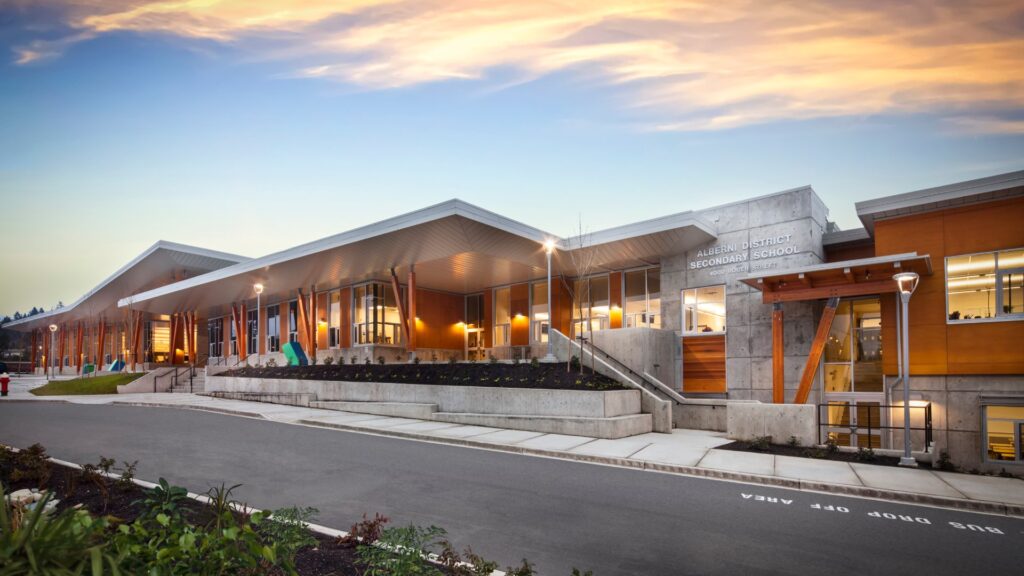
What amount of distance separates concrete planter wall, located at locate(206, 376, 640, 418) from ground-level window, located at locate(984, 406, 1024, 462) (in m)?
9.60

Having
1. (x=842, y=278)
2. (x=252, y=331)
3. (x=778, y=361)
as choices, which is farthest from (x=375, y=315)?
(x=842, y=278)

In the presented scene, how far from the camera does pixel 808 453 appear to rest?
15.0 m

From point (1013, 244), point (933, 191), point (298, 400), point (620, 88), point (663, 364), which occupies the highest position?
point (620, 88)

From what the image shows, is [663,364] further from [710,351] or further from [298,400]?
[298,400]

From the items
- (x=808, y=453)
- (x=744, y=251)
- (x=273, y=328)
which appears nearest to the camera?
(x=808, y=453)

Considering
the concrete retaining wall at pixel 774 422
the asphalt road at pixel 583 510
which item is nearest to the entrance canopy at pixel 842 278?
the concrete retaining wall at pixel 774 422

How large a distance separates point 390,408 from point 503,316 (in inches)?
643

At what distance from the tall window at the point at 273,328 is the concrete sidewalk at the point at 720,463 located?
26.2 metres

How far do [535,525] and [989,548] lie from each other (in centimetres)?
605

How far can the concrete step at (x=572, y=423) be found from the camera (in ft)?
56.9

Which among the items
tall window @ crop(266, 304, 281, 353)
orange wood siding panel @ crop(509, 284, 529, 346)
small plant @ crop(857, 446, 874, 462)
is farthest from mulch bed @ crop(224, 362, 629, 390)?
tall window @ crop(266, 304, 281, 353)

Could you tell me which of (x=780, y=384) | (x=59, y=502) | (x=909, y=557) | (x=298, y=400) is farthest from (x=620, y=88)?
(x=298, y=400)

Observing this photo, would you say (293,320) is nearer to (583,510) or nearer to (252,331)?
(252,331)

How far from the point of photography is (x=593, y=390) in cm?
1828
